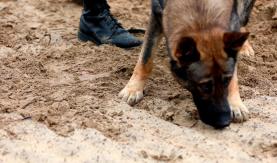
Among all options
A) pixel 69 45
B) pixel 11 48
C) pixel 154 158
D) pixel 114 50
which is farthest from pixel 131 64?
pixel 154 158

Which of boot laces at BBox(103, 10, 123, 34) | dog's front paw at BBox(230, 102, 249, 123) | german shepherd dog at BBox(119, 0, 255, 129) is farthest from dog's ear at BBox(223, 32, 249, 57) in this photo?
boot laces at BBox(103, 10, 123, 34)

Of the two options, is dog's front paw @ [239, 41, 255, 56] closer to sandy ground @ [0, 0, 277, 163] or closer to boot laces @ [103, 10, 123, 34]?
sandy ground @ [0, 0, 277, 163]

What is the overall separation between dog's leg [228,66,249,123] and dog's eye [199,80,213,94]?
17.9 inches

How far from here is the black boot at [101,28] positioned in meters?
6.55

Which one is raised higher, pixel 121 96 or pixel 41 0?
pixel 121 96

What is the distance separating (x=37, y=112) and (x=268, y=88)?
2.24m

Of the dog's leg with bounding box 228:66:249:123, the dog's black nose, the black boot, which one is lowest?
the black boot

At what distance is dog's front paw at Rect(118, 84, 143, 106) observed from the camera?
5301mm

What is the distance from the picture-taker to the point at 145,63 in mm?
5574

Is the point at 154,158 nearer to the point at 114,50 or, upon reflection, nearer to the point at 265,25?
the point at 114,50

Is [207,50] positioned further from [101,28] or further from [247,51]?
[101,28]

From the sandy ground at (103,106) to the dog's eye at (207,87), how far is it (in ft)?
1.20

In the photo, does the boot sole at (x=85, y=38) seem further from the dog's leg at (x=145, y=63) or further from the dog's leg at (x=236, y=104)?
the dog's leg at (x=236, y=104)

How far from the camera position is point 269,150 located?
14.8 ft
